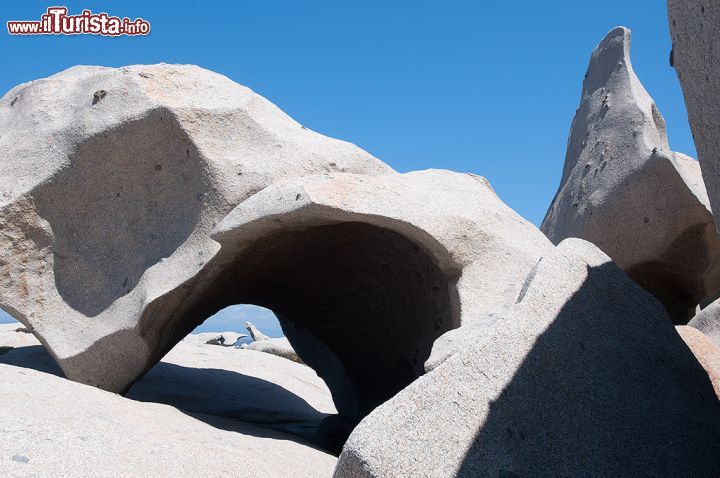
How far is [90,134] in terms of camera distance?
509 centimetres

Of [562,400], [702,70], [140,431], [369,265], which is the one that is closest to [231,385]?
[369,265]

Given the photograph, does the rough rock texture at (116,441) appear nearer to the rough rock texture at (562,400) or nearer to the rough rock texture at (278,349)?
the rough rock texture at (562,400)

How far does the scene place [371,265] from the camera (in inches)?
237

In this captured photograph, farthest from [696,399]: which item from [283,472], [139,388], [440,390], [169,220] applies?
[139,388]

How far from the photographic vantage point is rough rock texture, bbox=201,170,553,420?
4.54 meters

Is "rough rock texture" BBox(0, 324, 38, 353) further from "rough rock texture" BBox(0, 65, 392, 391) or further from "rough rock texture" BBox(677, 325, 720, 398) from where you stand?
"rough rock texture" BBox(677, 325, 720, 398)

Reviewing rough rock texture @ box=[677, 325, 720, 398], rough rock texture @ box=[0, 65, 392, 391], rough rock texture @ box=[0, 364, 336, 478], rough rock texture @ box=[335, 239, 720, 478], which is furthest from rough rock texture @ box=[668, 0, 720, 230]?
rough rock texture @ box=[0, 65, 392, 391]

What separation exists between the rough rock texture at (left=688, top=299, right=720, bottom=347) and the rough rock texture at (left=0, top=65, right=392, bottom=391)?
2174mm

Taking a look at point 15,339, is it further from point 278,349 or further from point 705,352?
point 705,352

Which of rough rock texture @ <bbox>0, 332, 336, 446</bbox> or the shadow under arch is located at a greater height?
the shadow under arch

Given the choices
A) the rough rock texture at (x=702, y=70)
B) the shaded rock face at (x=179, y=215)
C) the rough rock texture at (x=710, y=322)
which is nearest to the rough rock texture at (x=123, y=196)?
the shaded rock face at (x=179, y=215)

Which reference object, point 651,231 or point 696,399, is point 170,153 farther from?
point 651,231

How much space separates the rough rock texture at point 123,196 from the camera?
4.93m

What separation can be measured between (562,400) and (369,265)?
3337 mm
